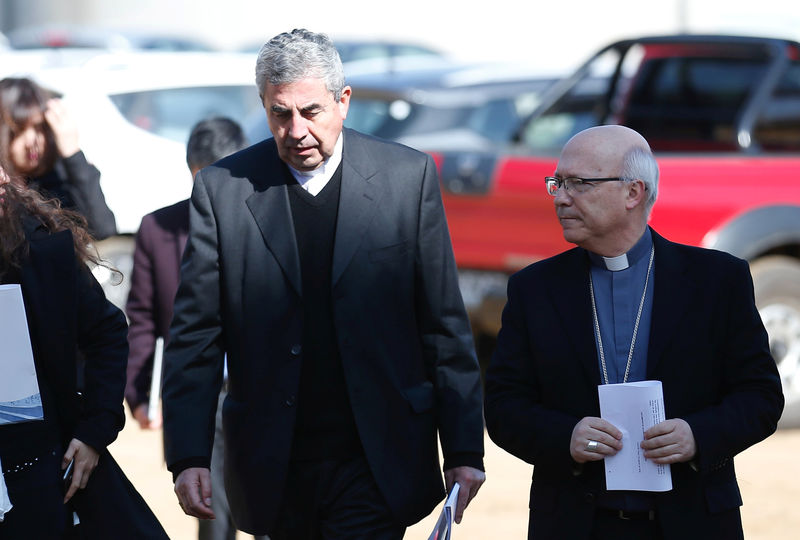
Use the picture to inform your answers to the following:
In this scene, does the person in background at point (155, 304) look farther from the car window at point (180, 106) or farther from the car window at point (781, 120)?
the car window at point (180, 106)

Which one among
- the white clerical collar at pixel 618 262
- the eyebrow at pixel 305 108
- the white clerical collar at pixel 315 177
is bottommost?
Answer: the white clerical collar at pixel 618 262

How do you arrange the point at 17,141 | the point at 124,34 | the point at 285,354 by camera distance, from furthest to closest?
the point at 124,34
the point at 17,141
the point at 285,354

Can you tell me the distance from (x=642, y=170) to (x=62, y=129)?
3050 mm

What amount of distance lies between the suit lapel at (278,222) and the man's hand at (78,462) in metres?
0.67

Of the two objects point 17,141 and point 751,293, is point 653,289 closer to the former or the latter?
point 751,293

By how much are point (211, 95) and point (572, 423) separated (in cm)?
742

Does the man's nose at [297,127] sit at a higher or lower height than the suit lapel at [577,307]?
higher

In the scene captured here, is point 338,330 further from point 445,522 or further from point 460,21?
point 460,21

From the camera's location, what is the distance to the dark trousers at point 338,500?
359 cm

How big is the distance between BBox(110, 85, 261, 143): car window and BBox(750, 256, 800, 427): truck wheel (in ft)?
13.4

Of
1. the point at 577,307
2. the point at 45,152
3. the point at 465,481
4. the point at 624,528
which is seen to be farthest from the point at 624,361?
the point at 45,152

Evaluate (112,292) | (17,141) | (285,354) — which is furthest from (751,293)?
(112,292)

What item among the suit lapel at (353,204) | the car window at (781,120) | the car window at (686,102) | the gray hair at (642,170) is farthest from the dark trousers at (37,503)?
the car window at (686,102)

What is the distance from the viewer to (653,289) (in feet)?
10.6
